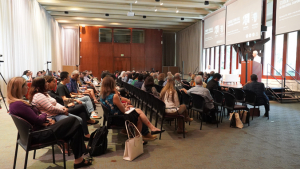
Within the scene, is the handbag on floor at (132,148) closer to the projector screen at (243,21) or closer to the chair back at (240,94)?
the chair back at (240,94)

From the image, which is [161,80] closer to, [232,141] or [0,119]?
[232,141]

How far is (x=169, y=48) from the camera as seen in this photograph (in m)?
23.1

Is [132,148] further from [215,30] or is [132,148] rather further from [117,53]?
[117,53]

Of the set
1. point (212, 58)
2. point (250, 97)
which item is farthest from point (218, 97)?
point (212, 58)

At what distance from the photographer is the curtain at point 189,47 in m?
16.8

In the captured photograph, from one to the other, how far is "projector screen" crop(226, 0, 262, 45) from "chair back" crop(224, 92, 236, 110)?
5.56 meters

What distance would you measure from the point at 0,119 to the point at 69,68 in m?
14.1

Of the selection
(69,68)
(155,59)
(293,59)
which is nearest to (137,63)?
(155,59)

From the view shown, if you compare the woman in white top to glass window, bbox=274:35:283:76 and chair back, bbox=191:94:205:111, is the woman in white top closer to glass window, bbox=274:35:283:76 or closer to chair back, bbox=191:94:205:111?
chair back, bbox=191:94:205:111

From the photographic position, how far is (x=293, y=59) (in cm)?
1058

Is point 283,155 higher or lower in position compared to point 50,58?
lower

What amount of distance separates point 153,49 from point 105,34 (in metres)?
4.54

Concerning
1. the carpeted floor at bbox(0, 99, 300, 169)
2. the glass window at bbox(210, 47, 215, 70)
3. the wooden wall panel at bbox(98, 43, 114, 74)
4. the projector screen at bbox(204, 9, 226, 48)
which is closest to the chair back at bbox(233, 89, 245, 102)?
the carpeted floor at bbox(0, 99, 300, 169)

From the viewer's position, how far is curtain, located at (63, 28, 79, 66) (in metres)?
20.3
